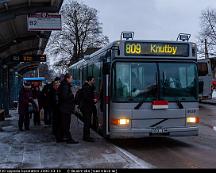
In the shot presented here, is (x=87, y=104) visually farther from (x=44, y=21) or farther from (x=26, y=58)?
(x=26, y=58)

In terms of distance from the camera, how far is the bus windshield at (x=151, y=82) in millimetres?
11664

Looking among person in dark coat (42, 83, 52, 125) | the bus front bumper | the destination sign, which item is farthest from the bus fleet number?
person in dark coat (42, 83, 52, 125)

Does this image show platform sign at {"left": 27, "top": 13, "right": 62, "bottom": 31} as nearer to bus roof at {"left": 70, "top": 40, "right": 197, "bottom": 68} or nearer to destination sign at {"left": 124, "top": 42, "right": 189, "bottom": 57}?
bus roof at {"left": 70, "top": 40, "right": 197, "bottom": 68}

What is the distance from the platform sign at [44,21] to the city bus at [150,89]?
3950 mm

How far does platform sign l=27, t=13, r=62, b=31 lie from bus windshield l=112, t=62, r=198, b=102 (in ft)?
15.1

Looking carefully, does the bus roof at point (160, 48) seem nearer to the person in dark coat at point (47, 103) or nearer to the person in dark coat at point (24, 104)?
the person in dark coat at point (24, 104)

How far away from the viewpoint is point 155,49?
39.5 feet

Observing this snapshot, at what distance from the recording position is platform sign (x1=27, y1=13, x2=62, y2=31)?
15195 millimetres

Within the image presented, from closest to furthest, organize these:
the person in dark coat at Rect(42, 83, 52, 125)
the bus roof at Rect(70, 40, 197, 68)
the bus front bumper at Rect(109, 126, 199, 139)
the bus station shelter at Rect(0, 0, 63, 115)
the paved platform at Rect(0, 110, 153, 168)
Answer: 1. the paved platform at Rect(0, 110, 153, 168)
2. the bus front bumper at Rect(109, 126, 199, 139)
3. the bus roof at Rect(70, 40, 197, 68)
4. the bus station shelter at Rect(0, 0, 63, 115)
5. the person in dark coat at Rect(42, 83, 52, 125)

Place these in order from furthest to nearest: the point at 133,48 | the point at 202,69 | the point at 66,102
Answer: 1. the point at 202,69
2. the point at 66,102
3. the point at 133,48

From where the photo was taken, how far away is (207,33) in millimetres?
65188

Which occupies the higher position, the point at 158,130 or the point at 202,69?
the point at 202,69

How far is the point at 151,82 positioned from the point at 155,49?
92 centimetres

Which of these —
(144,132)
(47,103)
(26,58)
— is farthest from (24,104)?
(144,132)
